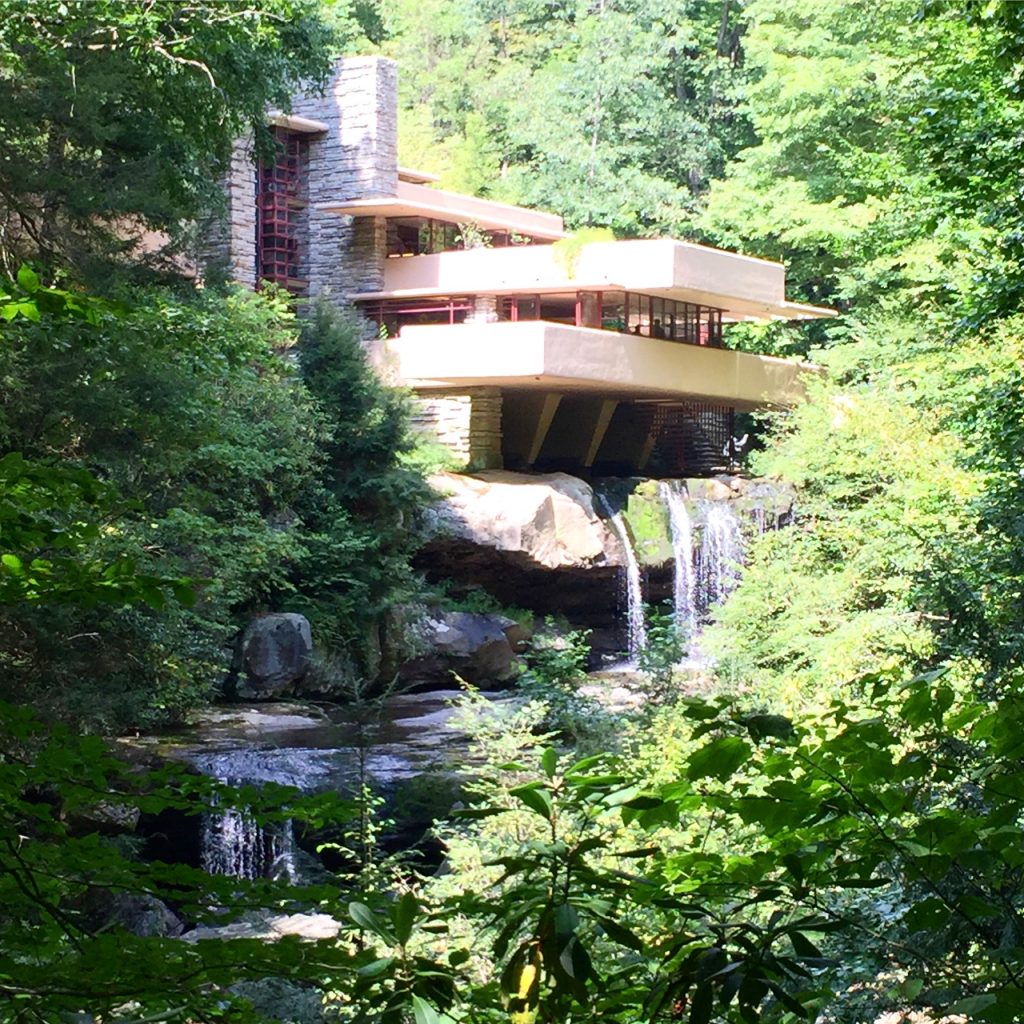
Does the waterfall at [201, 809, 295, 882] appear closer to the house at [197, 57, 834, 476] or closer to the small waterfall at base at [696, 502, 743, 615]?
the house at [197, 57, 834, 476]

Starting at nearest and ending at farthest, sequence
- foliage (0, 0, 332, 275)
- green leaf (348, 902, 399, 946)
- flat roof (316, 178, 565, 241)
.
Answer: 1. green leaf (348, 902, 399, 946)
2. foliage (0, 0, 332, 275)
3. flat roof (316, 178, 565, 241)

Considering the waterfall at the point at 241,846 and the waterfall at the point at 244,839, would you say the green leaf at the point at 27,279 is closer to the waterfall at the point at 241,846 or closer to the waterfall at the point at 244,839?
the waterfall at the point at 244,839

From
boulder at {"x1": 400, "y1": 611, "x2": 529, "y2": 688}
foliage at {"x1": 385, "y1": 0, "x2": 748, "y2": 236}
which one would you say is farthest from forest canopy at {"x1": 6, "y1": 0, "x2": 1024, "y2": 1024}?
foliage at {"x1": 385, "y1": 0, "x2": 748, "y2": 236}

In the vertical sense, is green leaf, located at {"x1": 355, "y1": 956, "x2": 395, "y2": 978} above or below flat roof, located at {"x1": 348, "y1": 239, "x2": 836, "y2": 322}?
below

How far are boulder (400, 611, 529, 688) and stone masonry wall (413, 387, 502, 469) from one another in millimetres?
3949

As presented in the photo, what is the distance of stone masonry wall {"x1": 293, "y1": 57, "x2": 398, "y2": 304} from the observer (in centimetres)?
2473

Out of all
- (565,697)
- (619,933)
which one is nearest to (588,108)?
(565,697)

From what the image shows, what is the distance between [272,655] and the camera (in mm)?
16703

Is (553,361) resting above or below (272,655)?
above

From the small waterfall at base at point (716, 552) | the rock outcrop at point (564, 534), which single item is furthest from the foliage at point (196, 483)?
the small waterfall at base at point (716, 552)

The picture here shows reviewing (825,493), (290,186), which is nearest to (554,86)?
(290,186)

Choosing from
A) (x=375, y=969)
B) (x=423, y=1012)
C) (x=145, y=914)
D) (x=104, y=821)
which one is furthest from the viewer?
(x=104, y=821)

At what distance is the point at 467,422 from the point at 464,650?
516 centimetres

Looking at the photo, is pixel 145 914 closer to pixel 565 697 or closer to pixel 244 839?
pixel 244 839
